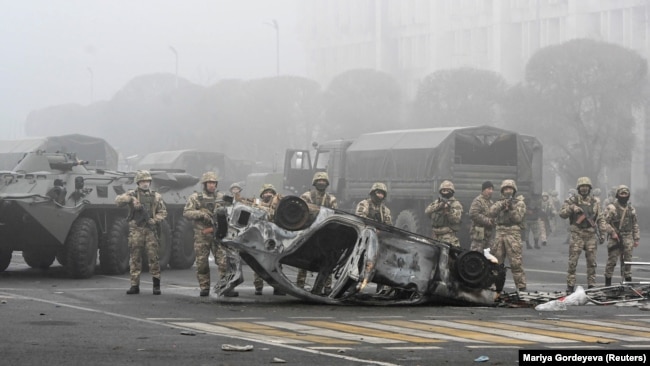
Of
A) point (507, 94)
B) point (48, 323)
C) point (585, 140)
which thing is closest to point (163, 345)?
point (48, 323)

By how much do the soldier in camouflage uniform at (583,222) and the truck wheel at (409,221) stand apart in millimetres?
11685

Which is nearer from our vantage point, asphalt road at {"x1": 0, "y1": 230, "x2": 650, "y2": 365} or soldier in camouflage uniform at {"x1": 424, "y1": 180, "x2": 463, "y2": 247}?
asphalt road at {"x1": 0, "y1": 230, "x2": 650, "y2": 365}

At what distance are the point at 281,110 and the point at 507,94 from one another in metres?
22.9

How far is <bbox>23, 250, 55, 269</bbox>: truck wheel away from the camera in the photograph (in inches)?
937

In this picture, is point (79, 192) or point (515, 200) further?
point (79, 192)

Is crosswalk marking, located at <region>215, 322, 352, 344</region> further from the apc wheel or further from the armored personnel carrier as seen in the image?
the armored personnel carrier

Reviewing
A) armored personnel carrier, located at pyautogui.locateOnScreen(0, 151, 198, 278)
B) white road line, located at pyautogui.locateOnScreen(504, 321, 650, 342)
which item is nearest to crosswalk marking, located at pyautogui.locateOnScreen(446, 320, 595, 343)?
white road line, located at pyautogui.locateOnScreen(504, 321, 650, 342)

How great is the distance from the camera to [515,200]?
762 inches

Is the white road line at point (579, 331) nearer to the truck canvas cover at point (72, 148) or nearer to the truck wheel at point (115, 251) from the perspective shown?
the truck wheel at point (115, 251)

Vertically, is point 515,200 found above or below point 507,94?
below

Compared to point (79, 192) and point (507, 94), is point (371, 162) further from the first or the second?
point (507, 94)

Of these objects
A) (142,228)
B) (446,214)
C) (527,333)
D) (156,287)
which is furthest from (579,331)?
(142,228)

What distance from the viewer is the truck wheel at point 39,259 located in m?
23.8

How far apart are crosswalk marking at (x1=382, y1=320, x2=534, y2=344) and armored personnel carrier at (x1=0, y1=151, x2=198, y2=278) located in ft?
28.4
